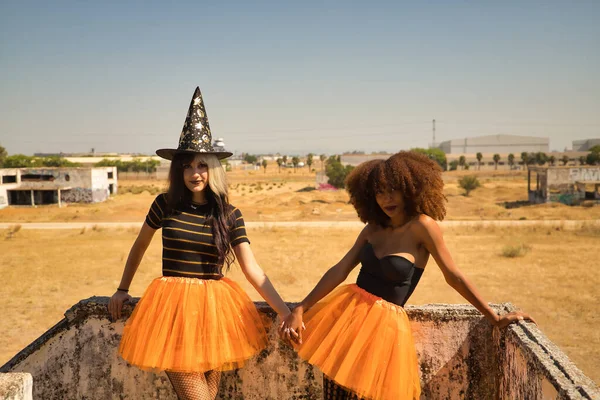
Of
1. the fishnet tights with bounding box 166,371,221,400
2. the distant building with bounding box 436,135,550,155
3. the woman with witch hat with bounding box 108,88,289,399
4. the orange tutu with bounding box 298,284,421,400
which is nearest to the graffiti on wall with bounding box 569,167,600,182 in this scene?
the orange tutu with bounding box 298,284,421,400

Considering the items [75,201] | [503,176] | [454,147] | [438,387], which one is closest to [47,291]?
[438,387]

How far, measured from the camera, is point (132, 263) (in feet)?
8.47

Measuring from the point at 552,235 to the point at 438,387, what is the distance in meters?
17.5

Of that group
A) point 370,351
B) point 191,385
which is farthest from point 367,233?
point 191,385

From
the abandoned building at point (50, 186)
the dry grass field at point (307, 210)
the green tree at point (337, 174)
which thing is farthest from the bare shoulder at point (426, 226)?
the green tree at point (337, 174)

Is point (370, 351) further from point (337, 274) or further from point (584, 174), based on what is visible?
point (584, 174)

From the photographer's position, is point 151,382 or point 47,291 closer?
point 151,382

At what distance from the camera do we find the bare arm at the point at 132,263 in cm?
253

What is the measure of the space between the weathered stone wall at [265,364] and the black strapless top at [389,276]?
541 millimetres

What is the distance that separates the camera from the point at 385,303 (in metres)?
2.17

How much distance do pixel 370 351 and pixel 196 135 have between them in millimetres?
1308

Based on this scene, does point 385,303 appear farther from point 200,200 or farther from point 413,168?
point 200,200

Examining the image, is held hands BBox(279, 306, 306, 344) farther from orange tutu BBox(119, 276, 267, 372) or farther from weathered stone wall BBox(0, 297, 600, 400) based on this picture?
weathered stone wall BBox(0, 297, 600, 400)

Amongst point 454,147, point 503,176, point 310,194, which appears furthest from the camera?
point 454,147
